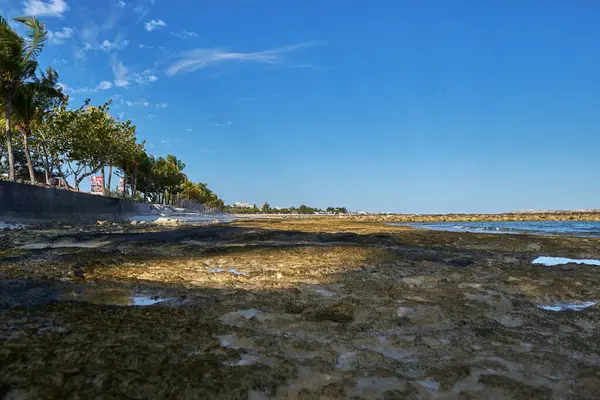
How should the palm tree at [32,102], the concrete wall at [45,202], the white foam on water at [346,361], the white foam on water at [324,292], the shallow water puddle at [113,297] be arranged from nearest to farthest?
the white foam on water at [346,361] → the shallow water puddle at [113,297] → the white foam on water at [324,292] → the concrete wall at [45,202] → the palm tree at [32,102]

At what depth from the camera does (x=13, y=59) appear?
23438 mm

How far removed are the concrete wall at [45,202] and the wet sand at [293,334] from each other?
1265 cm

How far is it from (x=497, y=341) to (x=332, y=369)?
148 centimetres

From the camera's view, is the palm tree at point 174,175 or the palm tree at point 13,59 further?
the palm tree at point 174,175

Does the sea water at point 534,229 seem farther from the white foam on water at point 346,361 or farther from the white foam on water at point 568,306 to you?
the white foam on water at point 346,361

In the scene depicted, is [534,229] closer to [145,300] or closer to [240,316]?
[240,316]

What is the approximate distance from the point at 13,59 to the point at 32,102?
27.6 ft

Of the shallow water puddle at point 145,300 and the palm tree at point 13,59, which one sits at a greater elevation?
the palm tree at point 13,59

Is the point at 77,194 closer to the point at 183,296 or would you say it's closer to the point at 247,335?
the point at 183,296

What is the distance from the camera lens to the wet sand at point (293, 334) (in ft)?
6.72

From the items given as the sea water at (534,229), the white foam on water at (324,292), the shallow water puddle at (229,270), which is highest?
the shallow water puddle at (229,270)

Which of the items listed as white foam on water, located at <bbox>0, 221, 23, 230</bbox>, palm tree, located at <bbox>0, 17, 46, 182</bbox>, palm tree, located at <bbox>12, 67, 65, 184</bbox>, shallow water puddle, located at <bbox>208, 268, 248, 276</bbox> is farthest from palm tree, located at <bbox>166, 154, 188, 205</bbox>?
shallow water puddle, located at <bbox>208, 268, 248, 276</bbox>

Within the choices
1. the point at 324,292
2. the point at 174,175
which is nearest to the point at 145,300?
the point at 324,292

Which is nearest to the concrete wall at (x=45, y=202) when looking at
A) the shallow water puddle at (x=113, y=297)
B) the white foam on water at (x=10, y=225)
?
the white foam on water at (x=10, y=225)
